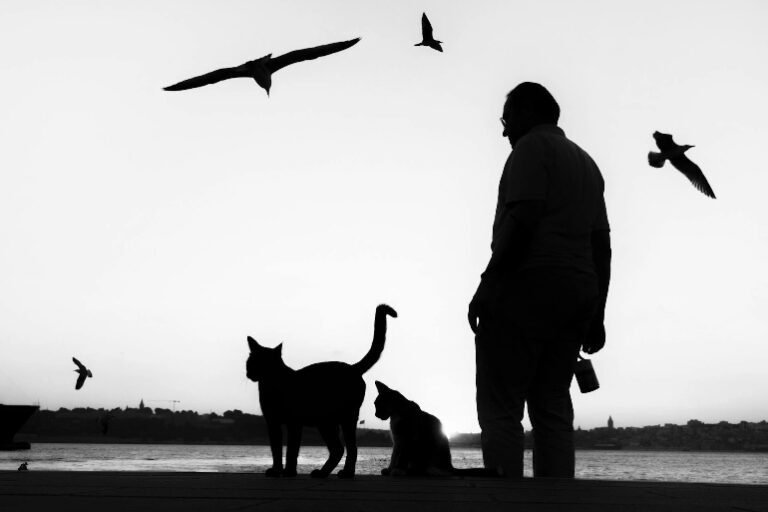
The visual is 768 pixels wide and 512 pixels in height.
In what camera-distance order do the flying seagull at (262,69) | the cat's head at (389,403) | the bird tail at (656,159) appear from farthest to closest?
1. the bird tail at (656,159)
2. the flying seagull at (262,69)
3. the cat's head at (389,403)

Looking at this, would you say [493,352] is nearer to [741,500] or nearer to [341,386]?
[341,386]

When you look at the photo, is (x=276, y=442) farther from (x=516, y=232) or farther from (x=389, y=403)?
(x=516, y=232)

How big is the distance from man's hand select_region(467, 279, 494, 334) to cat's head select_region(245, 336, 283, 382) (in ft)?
5.04

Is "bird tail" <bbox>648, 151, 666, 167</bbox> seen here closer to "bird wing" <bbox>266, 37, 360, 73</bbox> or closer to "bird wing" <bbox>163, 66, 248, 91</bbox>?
"bird wing" <bbox>266, 37, 360, 73</bbox>

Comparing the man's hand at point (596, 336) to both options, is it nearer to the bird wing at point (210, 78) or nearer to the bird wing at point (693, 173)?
the bird wing at point (210, 78)

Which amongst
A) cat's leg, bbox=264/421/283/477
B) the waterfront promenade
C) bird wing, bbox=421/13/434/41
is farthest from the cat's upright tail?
bird wing, bbox=421/13/434/41

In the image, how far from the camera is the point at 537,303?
16.7 feet

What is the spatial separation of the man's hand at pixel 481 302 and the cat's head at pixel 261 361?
1.54m

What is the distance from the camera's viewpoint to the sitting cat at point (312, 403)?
18.4ft

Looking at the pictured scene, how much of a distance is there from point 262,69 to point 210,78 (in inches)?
39.5

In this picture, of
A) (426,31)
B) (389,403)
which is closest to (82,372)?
(426,31)

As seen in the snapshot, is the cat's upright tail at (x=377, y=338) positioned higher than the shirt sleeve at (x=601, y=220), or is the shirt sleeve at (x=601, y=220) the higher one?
the shirt sleeve at (x=601, y=220)

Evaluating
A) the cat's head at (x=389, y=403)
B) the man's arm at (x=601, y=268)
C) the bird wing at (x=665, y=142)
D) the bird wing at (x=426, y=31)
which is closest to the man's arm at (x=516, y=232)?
the man's arm at (x=601, y=268)

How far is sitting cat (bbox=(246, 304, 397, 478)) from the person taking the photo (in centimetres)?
559
